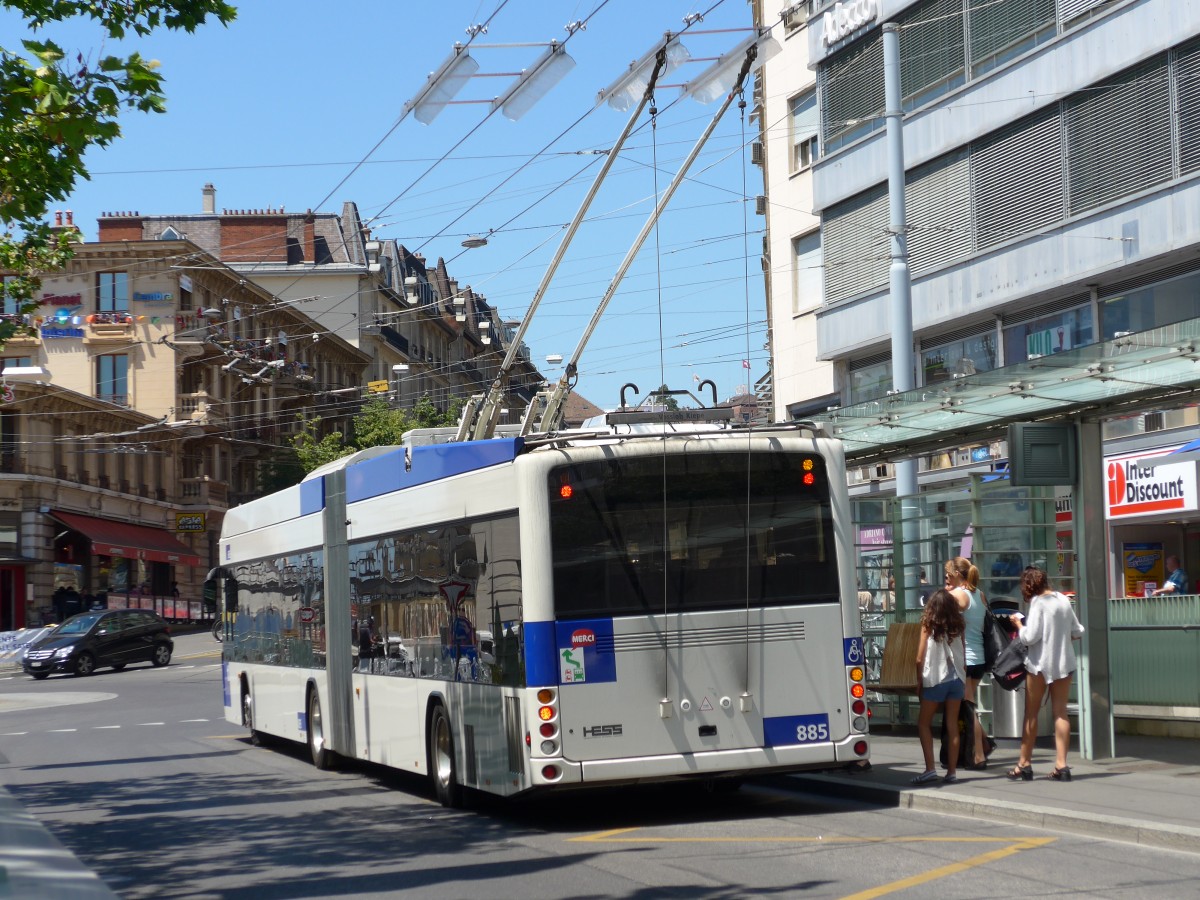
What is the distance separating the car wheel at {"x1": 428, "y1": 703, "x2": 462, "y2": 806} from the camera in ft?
42.7

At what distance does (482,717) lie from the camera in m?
12.2

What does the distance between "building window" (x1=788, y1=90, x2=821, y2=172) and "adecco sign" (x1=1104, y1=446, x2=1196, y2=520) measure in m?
11.8

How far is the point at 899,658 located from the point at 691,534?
14.7ft

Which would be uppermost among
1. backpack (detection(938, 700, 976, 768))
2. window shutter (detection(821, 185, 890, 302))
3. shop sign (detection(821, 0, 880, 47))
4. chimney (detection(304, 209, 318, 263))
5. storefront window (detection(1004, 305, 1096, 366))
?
chimney (detection(304, 209, 318, 263))

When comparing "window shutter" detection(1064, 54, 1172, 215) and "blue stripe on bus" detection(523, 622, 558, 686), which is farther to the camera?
"window shutter" detection(1064, 54, 1172, 215)

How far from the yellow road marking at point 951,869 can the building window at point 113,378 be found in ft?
201

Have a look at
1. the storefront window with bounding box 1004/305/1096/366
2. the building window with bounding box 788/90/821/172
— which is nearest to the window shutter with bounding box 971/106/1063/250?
the storefront window with bounding box 1004/305/1096/366

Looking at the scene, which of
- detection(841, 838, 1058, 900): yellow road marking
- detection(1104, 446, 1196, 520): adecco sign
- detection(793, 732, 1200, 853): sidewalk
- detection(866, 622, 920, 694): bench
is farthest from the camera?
detection(1104, 446, 1196, 520): adecco sign

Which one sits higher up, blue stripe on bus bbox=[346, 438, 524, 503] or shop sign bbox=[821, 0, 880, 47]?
shop sign bbox=[821, 0, 880, 47]

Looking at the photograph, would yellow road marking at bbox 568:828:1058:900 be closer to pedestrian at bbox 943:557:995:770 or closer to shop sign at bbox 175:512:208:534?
pedestrian at bbox 943:557:995:770

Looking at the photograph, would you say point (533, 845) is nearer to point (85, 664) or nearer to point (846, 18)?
point (846, 18)

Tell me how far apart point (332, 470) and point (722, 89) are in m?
5.89

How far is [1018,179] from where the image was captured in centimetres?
2723

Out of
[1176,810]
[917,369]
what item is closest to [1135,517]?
[917,369]
